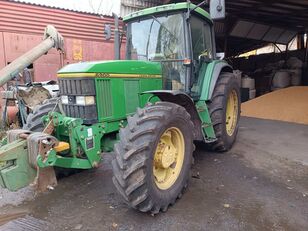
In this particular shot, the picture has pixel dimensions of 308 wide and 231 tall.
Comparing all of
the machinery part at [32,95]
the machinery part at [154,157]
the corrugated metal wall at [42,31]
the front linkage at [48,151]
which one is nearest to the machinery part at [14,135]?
the front linkage at [48,151]

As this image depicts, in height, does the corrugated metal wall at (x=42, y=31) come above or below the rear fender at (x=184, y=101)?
above

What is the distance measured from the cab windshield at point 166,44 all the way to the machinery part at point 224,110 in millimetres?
787

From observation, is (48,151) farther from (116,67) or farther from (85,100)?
(116,67)

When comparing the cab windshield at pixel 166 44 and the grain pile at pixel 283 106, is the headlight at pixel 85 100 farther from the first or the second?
the grain pile at pixel 283 106

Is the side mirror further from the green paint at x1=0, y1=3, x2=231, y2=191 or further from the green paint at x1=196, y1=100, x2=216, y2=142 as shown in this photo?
the green paint at x1=196, y1=100, x2=216, y2=142

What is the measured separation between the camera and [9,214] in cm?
333

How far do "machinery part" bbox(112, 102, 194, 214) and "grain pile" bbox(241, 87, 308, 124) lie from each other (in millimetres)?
5805

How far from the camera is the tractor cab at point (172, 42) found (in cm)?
414

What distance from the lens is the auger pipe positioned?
22.1 feet

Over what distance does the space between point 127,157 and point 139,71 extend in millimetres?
1426

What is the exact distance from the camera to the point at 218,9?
12.0 feet

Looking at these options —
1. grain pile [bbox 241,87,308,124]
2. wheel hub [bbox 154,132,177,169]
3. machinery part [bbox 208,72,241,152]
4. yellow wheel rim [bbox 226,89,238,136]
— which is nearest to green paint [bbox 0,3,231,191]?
wheel hub [bbox 154,132,177,169]

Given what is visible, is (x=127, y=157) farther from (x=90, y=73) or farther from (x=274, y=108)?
(x=274, y=108)

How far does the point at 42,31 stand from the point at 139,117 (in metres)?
6.85
